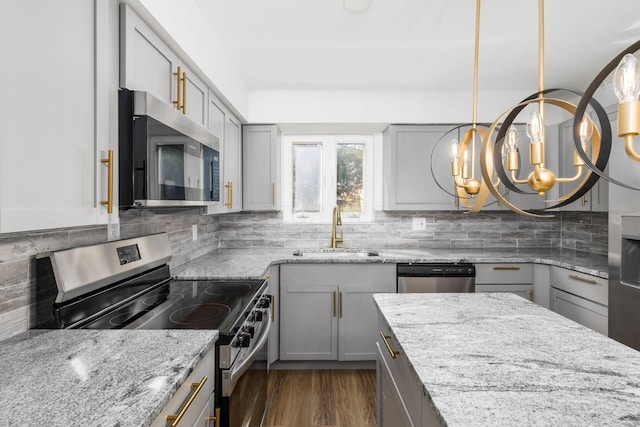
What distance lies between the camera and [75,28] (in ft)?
3.18

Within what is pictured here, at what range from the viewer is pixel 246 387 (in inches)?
56.4

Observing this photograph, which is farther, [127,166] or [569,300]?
[569,300]

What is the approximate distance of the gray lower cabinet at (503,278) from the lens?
273cm

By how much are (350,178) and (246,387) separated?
2388mm

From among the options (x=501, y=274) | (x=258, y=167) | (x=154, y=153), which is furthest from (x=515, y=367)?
(x=258, y=167)

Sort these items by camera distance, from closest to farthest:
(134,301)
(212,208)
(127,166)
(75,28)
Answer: (75,28), (127,166), (134,301), (212,208)

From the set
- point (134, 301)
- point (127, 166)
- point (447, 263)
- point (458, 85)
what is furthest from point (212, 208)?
point (458, 85)

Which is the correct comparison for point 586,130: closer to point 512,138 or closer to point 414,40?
point 512,138

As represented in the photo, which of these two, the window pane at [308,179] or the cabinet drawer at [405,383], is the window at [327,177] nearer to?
the window pane at [308,179]

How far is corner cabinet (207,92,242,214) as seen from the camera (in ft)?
7.50

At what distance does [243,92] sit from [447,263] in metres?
2.19

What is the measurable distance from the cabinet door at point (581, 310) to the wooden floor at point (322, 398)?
1522 millimetres

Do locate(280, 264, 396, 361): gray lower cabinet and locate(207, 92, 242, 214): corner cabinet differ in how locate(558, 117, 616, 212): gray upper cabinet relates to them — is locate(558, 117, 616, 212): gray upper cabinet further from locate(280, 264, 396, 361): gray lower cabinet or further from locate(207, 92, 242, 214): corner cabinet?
locate(207, 92, 242, 214): corner cabinet

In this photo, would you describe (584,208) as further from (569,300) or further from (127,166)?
(127,166)
